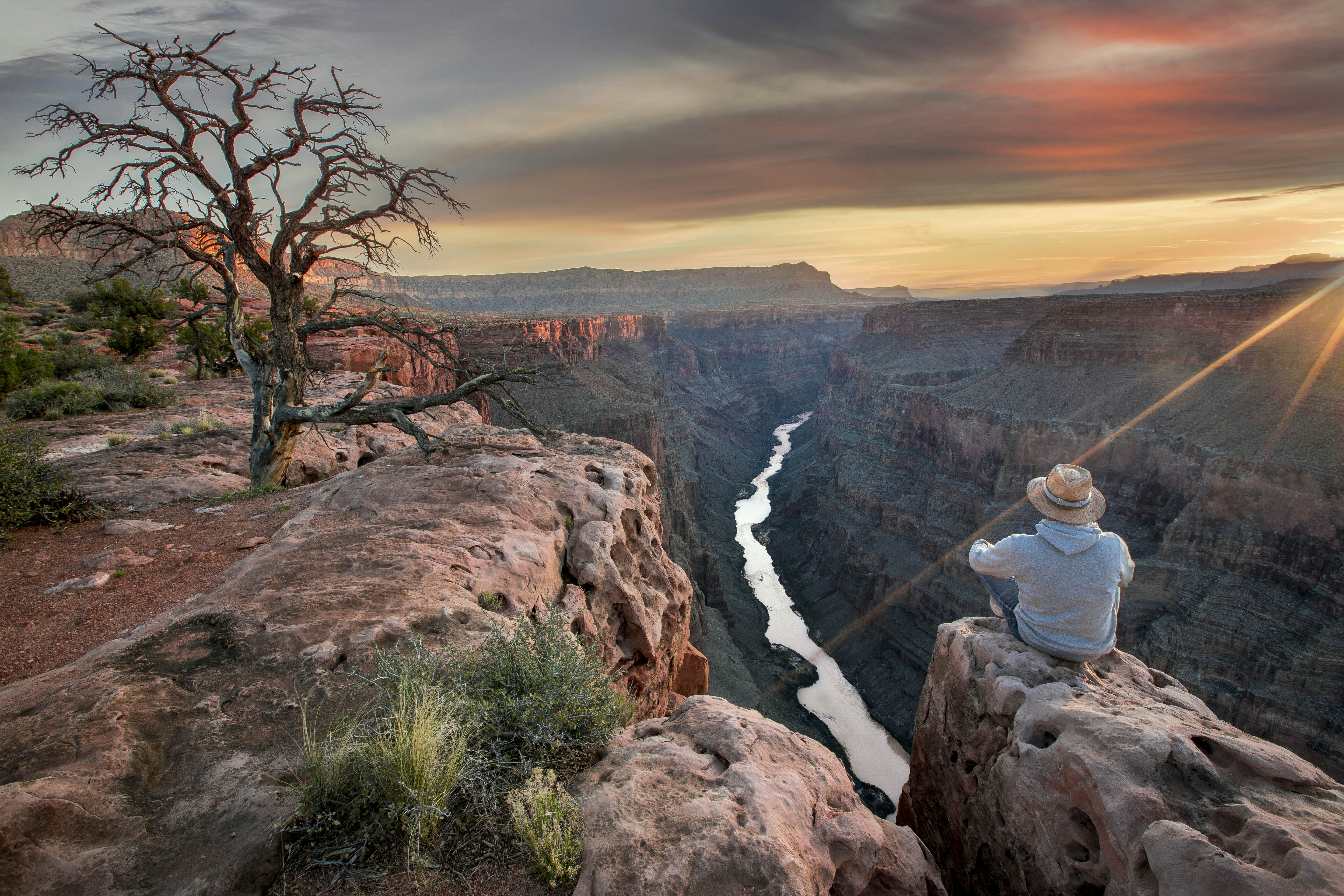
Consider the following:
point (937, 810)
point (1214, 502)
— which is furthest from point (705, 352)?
point (937, 810)

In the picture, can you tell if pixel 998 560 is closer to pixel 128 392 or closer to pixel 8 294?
pixel 128 392

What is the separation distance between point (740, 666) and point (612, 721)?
28.4 metres

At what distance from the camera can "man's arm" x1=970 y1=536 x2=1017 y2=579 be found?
4.90 meters

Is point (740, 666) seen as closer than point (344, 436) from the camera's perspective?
No

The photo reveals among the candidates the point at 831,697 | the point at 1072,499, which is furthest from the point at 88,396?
the point at 831,697

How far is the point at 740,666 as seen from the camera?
30.8m

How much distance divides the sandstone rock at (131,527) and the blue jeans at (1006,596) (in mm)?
10851

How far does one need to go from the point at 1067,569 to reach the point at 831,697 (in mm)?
31956

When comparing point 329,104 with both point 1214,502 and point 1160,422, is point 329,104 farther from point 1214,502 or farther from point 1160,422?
point 1160,422

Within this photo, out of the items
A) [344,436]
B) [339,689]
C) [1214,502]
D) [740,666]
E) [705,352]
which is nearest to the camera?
[339,689]

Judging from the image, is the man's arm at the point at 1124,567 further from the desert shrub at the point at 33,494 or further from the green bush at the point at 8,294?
the green bush at the point at 8,294

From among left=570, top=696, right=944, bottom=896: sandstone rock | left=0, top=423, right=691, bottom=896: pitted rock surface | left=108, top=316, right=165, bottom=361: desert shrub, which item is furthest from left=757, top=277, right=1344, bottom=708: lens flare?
left=108, top=316, right=165, bottom=361: desert shrub

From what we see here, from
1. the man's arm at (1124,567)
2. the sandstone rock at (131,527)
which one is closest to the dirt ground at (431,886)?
the man's arm at (1124,567)

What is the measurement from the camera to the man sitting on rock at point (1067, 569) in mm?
4645
